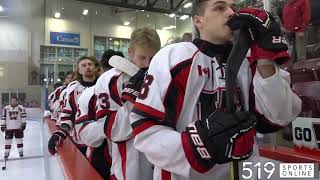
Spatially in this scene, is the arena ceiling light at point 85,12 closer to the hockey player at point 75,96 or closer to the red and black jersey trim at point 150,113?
the hockey player at point 75,96

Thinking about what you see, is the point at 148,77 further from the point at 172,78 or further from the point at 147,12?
the point at 147,12


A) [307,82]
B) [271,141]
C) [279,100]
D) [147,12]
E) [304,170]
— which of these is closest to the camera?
[279,100]

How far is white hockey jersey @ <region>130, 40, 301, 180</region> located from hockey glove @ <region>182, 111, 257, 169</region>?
76mm

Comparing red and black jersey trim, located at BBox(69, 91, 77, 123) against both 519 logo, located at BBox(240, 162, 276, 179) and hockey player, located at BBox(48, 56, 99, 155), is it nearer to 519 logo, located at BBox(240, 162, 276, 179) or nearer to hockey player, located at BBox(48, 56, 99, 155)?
hockey player, located at BBox(48, 56, 99, 155)

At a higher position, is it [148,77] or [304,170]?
[148,77]

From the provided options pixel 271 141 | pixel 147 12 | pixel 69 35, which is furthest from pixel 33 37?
pixel 271 141

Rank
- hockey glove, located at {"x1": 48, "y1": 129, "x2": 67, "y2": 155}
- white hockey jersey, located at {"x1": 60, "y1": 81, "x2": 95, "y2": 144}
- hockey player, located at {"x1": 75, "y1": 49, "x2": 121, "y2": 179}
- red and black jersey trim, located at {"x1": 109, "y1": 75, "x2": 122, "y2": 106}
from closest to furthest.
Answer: red and black jersey trim, located at {"x1": 109, "y1": 75, "x2": 122, "y2": 106} < hockey player, located at {"x1": 75, "y1": 49, "x2": 121, "y2": 179} < hockey glove, located at {"x1": 48, "y1": 129, "x2": 67, "y2": 155} < white hockey jersey, located at {"x1": 60, "y1": 81, "x2": 95, "y2": 144}

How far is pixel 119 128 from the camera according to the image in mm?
1386

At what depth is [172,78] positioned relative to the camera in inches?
35.8

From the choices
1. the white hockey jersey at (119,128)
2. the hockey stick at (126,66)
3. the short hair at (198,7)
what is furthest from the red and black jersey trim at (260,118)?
the hockey stick at (126,66)

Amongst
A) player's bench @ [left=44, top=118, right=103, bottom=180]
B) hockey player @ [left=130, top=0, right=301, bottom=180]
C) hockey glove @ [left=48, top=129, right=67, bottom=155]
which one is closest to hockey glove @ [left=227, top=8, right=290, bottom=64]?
hockey player @ [left=130, top=0, right=301, bottom=180]

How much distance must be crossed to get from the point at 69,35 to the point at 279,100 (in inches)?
565

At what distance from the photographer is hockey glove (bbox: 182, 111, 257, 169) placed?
2.38 feet

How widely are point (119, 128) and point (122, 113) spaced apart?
65 mm
